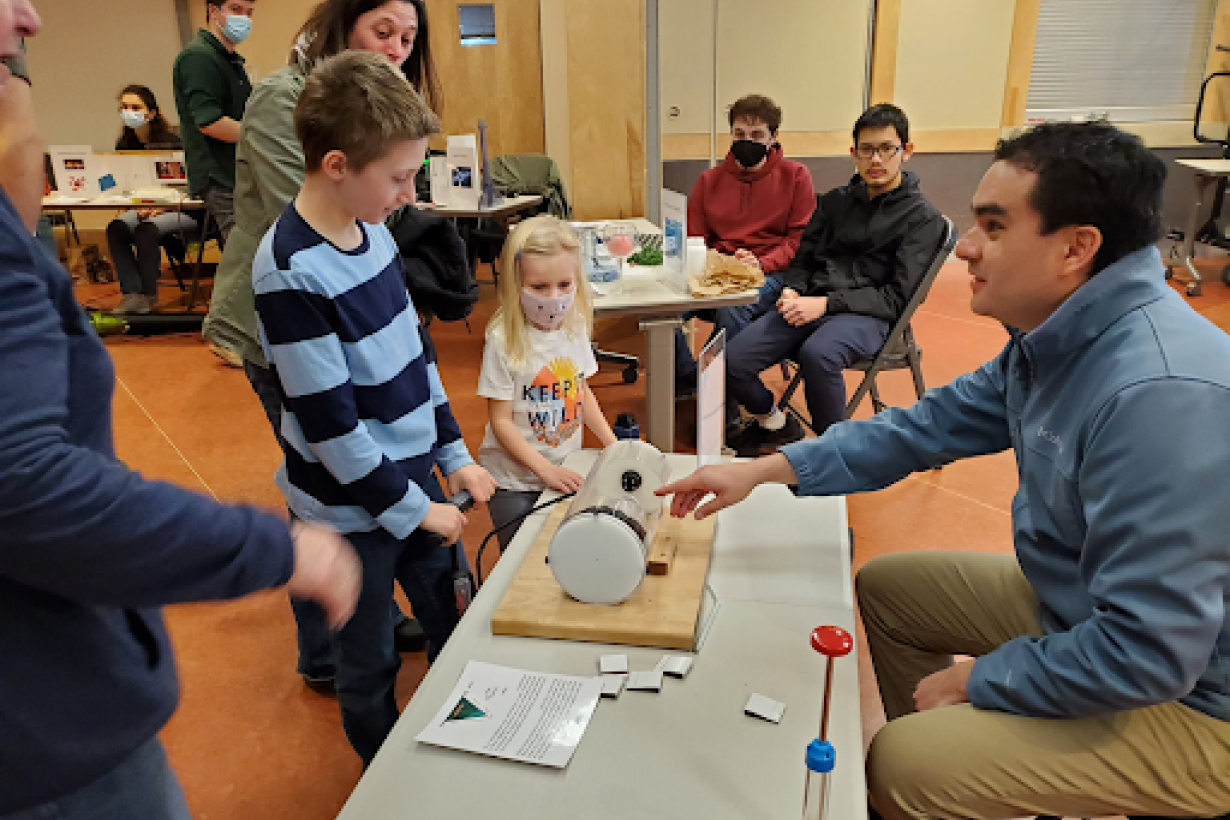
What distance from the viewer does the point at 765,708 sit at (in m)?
1.09

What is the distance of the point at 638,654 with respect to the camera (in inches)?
47.6

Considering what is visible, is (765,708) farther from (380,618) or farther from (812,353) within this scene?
(812,353)

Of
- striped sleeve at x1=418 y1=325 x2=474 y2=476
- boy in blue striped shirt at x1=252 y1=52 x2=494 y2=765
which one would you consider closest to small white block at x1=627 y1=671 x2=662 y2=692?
boy in blue striped shirt at x1=252 y1=52 x2=494 y2=765

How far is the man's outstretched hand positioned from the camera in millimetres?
1479

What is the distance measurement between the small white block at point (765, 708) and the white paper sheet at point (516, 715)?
196 millimetres

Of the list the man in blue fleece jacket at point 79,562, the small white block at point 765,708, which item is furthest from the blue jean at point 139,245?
the small white block at point 765,708

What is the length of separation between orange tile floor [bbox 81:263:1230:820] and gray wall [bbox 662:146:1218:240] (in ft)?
4.46

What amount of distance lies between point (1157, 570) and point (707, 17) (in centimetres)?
581

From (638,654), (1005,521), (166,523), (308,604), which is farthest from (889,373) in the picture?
(166,523)

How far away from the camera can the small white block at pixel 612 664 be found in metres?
1.16

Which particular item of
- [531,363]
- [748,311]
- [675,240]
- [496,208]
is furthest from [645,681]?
[496,208]

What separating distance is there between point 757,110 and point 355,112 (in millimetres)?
2740

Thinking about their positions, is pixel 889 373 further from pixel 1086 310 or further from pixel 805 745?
pixel 805 745

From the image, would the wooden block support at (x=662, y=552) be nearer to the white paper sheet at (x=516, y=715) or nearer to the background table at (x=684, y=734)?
the background table at (x=684, y=734)
